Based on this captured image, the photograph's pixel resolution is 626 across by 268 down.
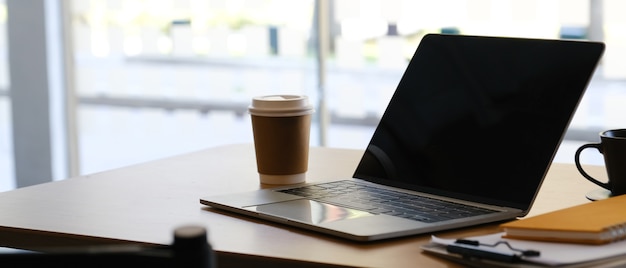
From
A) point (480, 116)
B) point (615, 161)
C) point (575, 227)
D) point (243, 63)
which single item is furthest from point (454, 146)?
point (243, 63)

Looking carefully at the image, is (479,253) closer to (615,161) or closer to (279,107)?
(615,161)

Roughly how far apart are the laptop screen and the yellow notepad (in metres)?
0.12

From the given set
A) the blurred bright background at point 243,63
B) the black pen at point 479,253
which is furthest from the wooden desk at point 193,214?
the blurred bright background at point 243,63

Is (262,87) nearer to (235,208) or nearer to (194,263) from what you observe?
(235,208)

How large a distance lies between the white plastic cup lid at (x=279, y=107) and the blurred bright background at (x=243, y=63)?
5.57 feet

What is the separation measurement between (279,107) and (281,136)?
0.15 feet

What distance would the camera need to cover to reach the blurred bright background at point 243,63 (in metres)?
3.02

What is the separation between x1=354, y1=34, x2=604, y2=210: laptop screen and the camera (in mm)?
1178

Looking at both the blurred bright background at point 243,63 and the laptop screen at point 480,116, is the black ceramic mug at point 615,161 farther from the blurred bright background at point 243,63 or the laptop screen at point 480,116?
the blurred bright background at point 243,63

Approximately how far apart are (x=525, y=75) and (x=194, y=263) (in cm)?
76

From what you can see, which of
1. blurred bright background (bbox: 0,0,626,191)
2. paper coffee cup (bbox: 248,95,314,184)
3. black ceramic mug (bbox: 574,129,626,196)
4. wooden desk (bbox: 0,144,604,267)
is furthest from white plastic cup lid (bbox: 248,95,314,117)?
blurred bright background (bbox: 0,0,626,191)

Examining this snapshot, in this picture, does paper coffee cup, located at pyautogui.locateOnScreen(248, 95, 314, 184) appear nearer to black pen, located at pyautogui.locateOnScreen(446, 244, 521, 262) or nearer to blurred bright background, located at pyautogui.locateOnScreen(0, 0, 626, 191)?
black pen, located at pyautogui.locateOnScreen(446, 244, 521, 262)

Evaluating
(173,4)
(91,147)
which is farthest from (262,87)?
(91,147)

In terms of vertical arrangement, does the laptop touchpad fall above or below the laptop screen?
below
